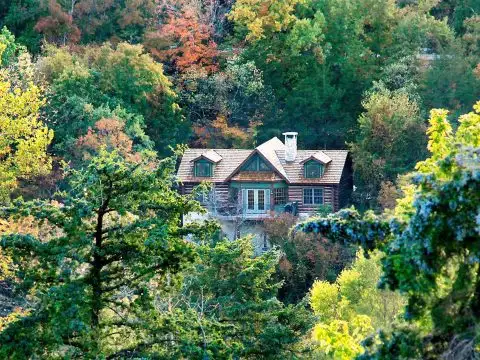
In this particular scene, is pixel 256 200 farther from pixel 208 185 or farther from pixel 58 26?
pixel 208 185

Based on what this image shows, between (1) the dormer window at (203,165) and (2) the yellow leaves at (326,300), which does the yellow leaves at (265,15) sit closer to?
(1) the dormer window at (203,165)

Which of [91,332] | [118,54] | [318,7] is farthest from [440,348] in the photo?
[318,7]

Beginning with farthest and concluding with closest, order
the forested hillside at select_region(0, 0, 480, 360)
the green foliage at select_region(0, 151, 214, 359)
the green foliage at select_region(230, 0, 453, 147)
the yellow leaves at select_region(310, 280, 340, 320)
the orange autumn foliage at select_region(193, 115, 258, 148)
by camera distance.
Answer: the green foliage at select_region(230, 0, 453, 147)
the orange autumn foliage at select_region(193, 115, 258, 148)
the yellow leaves at select_region(310, 280, 340, 320)
the green foliage at select_region(0, 151, 214, 359)
the forested hillside at select_region(0, 0, 480, 360)

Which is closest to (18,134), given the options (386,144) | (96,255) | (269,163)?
(96,255)

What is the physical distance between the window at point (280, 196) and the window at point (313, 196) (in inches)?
28.6

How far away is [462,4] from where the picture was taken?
5706 cm

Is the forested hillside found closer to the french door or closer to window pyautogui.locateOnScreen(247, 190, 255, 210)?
the french door

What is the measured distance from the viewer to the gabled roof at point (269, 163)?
4891cm

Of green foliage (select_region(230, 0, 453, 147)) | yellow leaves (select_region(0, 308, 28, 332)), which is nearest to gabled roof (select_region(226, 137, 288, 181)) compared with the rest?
green foliage (select_region(230, 0, 453, 147))

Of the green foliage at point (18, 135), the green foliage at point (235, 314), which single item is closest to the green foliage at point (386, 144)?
the green foliage at point (18, 135)

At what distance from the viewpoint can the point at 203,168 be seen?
49.4m

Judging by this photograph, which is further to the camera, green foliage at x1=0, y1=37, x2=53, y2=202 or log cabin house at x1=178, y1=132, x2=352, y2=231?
log cabin house at x1=178, y1=132, x2=352, y2=231

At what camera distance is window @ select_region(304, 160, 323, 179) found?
49.1 meters

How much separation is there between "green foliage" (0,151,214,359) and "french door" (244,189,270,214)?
95.4ft
